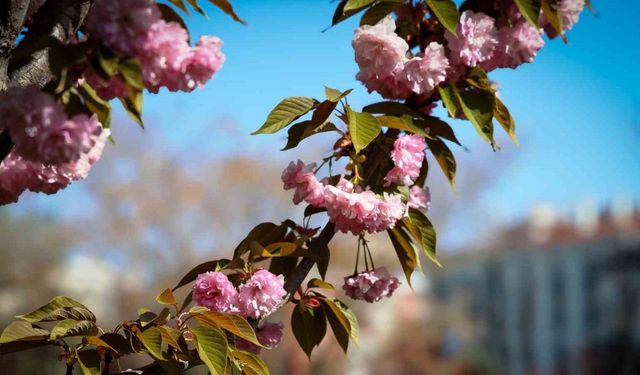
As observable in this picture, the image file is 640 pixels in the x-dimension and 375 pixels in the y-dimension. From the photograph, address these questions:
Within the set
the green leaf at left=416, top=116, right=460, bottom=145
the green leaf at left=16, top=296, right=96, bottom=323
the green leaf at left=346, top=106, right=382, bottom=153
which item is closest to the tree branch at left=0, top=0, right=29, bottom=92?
the green leaf at left=16, top=296, right=96, bottom=323

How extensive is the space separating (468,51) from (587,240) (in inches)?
537

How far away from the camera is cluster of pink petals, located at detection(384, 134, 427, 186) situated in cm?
85

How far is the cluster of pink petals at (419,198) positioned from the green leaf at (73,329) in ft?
1.30

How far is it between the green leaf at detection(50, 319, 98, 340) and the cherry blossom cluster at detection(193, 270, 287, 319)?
11 centimetres

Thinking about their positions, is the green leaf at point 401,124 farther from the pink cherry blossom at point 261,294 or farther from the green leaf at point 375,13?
the pink cherry blossom at point 261,294

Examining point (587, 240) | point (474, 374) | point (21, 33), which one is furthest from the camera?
point (587, 240)

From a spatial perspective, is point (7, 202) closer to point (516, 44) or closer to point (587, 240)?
point (516, 44)

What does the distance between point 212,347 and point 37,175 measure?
0.25m

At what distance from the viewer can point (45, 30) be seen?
677mm

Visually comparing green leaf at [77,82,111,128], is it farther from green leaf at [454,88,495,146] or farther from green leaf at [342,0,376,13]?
green leaf at [454,88,495,146]

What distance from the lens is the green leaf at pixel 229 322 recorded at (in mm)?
761

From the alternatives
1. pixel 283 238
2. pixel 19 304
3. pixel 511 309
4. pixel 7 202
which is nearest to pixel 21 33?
pixel 7 202

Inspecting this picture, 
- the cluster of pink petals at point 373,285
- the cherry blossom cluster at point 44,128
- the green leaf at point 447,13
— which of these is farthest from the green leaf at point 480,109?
the cherry blossom cluster at point 44,128

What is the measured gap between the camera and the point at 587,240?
538 inches
